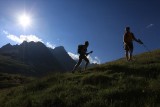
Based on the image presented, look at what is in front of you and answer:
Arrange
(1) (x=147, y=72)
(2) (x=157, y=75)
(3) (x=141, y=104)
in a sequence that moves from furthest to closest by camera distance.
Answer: (1) (x=147, y=72), (2) (x=157, y=75), (3) (x=141, y=104)

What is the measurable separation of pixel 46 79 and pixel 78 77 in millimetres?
1957

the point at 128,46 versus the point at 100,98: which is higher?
the point at 128,46

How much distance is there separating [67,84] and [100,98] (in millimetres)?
4099

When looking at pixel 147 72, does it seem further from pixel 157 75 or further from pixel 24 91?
pixel 24 91

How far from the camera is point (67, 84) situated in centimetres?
1582

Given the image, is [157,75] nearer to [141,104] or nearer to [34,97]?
[141,104]

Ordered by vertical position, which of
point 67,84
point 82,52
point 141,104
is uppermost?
point 82,52

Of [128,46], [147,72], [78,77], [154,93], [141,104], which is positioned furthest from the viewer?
[128,46]

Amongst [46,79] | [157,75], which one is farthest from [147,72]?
[46,79]

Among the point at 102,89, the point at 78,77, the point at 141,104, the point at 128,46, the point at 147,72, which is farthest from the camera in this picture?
the point at 128,46

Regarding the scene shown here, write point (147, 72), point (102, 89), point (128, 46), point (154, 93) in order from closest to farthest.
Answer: point (154, 93)
point (102, 89)
point (147, 72)
point (128, 46)

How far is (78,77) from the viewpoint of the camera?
58.8 ft

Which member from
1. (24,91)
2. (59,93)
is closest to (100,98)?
(59,93)

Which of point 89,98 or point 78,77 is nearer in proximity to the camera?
point 89,98
